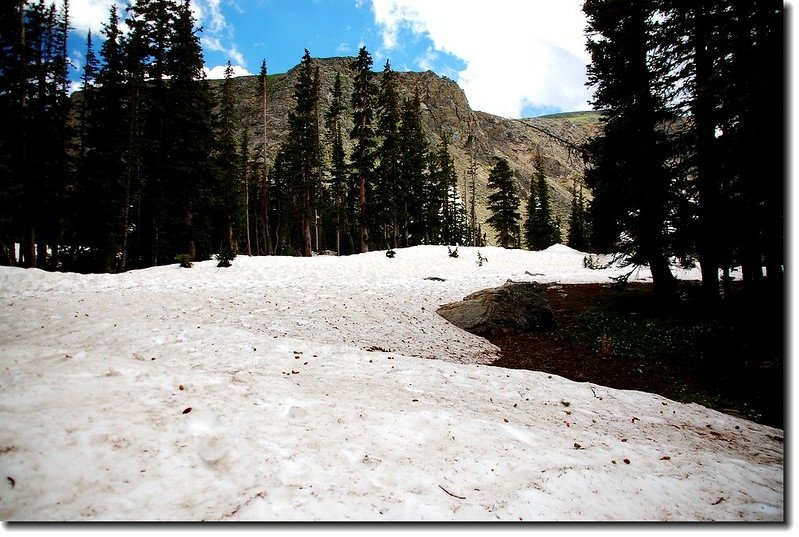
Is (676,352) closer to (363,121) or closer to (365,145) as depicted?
(365,145)

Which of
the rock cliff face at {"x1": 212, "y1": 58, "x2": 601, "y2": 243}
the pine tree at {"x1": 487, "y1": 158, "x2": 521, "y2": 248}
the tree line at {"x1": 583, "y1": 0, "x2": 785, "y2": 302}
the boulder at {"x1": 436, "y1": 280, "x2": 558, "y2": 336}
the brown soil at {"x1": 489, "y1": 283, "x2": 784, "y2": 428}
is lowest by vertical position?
the brown soil at {"x1": 489, "y1": 283, "x2": 784, "y2": 428}

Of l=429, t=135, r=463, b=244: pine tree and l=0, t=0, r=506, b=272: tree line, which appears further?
l=429, t=135, r=463, b=244: pine tree

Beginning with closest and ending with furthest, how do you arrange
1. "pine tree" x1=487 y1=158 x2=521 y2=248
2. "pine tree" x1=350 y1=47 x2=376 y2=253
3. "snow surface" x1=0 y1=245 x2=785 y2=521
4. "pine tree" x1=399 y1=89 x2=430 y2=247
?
"snow surface" x1=0 y1=245 x2=785 y2=521, "pine tree" x1=350 y1=47 x2=376 y2=253, "pine tree" x1=399 y1=89 x2=430 y2=247, "pine tree" x1=487 y1=158 x2=521 y2=248

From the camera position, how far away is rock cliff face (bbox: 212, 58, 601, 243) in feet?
322

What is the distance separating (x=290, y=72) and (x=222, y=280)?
391ft

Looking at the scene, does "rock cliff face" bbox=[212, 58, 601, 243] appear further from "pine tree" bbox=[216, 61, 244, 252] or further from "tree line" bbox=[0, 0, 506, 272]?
"tree line" bbox=[0, 0, 506, 272]

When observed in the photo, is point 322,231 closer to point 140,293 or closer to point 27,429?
Answer: point 140,293

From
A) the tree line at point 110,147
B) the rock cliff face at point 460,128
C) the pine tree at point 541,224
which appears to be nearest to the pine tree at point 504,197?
the pine tree at point 541,224

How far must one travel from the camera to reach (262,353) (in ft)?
19.6

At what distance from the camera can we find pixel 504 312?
10.6m

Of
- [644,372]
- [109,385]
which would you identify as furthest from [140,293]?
[644,372]

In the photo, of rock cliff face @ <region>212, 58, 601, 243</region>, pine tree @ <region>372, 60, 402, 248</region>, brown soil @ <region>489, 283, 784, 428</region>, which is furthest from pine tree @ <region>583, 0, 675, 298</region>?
rock cliff face @ <region>212, 58, 601, 243</region>

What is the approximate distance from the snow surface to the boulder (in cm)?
346

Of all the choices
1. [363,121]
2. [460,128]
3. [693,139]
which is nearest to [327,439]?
[693,139]
